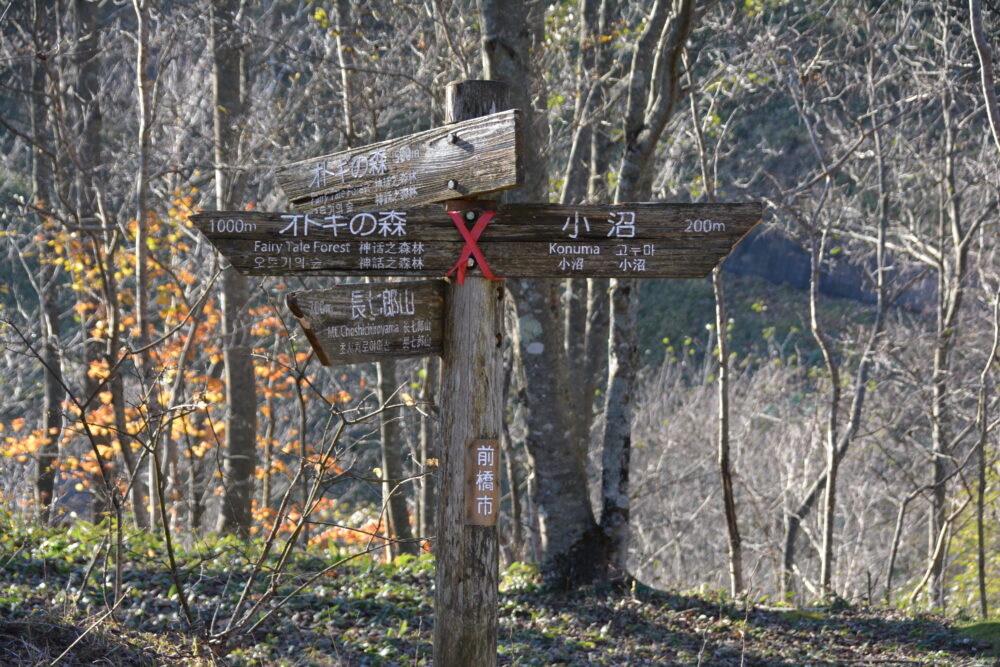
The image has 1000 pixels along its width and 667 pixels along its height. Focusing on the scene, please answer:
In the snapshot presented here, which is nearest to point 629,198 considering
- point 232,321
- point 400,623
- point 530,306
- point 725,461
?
point 530,306

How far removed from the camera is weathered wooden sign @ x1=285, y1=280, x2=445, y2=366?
286 centimetres

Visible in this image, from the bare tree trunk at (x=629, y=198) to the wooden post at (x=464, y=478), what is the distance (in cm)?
297

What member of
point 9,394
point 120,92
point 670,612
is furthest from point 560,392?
point 9,394

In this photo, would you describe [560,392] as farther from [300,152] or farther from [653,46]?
[300,152]

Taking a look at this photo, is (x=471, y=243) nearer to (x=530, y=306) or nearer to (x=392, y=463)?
(x=530, y=306)

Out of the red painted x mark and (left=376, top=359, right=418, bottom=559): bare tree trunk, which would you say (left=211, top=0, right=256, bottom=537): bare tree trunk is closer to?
(left=376, top=359, right=418, bottom=559): bare tree trunk

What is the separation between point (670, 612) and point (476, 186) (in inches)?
152

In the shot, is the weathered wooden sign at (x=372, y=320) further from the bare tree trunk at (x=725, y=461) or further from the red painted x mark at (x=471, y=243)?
the bare tree trunk at (x=725, y=461)

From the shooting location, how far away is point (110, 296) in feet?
19.5

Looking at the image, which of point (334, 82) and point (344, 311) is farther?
point (334, 82)

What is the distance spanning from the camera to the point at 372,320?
9.80 ft

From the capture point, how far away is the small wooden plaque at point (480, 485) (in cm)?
302

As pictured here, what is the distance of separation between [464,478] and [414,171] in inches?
42.3

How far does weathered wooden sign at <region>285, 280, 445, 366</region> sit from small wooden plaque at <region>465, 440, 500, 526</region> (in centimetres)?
37
